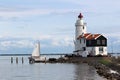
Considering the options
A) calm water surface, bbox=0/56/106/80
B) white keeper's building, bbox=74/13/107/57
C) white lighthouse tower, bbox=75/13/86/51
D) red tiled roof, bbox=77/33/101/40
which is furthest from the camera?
white lighthouse tower, bbox=75/13/86/51

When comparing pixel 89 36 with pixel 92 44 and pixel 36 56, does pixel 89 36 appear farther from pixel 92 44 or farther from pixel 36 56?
pixel 36 56

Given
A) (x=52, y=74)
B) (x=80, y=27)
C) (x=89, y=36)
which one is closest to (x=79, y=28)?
(x=80, y=27)

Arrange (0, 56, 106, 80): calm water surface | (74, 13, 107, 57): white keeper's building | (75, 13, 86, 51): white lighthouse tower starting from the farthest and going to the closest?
(75, 13, 86, 51): white lighthouse tower < (74, 13, 107, 57): white keeper's building < (0, 56, 106, 80): calm water surface

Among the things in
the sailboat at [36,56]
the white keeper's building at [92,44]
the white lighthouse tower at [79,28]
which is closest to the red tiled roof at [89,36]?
the white keeper's building at [92,44]

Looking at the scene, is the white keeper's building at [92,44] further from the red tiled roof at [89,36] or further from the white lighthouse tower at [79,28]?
the white lighthouse tower at [79,28]

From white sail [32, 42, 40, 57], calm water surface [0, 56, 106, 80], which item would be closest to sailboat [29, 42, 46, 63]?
white sail [32, 42, 40, 57]

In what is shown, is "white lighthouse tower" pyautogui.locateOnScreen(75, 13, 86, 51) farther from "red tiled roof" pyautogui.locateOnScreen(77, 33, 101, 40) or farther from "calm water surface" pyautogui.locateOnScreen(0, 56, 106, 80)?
"calm water surface" pyautogui.locateOnScreen(0, 56, 106, 80)

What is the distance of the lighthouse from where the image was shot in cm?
9919

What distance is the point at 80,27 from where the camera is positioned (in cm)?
9931

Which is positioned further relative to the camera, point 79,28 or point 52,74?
point 79,28

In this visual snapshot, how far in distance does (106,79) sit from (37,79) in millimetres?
9703

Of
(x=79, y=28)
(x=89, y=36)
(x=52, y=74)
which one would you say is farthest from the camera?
(x=79, y=28)

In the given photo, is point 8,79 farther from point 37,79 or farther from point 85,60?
point 85,60

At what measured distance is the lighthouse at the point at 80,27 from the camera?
99.2m
